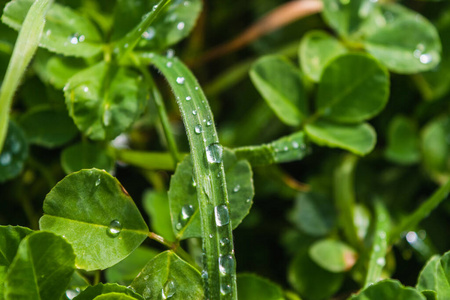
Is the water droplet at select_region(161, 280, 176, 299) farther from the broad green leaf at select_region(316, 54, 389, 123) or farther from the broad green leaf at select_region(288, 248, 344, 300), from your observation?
the broad green leaf at select_region(316, 54, 389, 123)

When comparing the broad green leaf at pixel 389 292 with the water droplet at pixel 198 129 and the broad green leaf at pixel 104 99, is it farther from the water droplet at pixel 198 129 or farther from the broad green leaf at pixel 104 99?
the broad green leaf at pixel 104 99

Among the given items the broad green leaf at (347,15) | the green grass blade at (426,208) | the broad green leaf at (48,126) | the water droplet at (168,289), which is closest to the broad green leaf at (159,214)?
the broad green leaf at (48,126)

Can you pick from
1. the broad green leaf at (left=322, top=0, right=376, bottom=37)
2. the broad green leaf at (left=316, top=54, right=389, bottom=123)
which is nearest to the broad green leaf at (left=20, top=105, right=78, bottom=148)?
the broad green leaf at (left=316, top=54, right=389, bottom=123)

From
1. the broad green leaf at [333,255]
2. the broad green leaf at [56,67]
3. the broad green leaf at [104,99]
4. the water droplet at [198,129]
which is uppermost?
the broad green leaf at [56,67]

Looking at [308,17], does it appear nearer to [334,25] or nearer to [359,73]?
[334,25]

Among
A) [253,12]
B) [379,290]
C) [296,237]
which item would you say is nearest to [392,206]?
[296,237]

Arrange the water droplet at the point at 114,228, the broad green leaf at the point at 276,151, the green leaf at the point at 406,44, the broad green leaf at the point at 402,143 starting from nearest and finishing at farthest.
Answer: the water droplet at the point at 114,228 → the broad green leaf at the point at 276,151 → the green leaf at the point at 406,44 → the broad green leaf at the point at 402,143

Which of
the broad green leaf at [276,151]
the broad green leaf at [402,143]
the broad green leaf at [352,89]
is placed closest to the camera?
the broad green leaf at [276,151]
